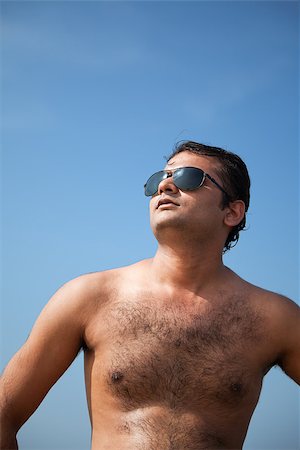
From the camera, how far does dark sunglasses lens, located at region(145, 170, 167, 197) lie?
226 inches

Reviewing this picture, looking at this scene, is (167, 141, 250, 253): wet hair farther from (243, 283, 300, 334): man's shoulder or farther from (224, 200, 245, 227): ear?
(243, 283, 300, 334): man's shoulder

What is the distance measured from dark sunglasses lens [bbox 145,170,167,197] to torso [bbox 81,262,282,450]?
101cm

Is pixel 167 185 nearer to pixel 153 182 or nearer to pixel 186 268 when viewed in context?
pixel 153 182

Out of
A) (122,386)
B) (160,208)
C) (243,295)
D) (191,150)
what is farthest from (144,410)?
(191,150)

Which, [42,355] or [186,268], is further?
[186,268]

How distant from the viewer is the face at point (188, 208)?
5.39m

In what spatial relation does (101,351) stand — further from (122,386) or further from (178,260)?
(178,260)

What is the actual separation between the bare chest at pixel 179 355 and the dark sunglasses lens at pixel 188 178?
1.20 m

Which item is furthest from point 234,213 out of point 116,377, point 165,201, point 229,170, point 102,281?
point 116,377

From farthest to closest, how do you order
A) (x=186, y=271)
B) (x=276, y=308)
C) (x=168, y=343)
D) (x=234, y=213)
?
(x=234, y=213)
(x=186, y=271)
(x=276, y=308)
(x=168, y=343)

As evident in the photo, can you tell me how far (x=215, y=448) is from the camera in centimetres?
479

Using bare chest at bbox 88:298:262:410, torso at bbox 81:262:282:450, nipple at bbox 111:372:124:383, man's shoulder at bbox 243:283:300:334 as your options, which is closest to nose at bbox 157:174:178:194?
torso at bbox 81:262:282:450

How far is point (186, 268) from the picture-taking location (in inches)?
217

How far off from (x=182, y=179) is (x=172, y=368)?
74.7 inches
